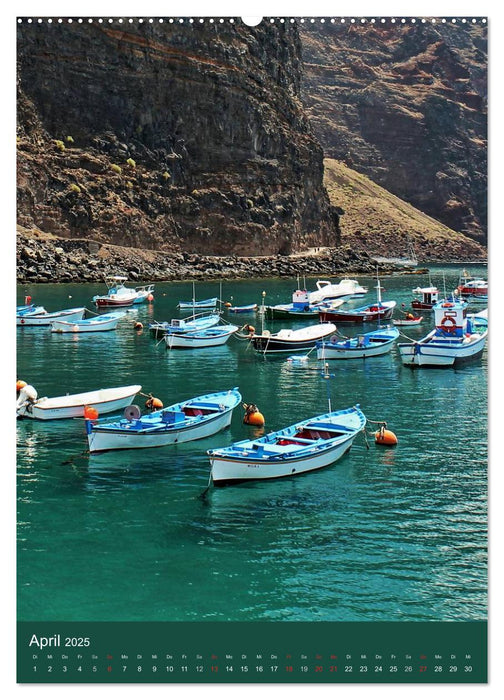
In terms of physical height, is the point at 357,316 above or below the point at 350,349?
above

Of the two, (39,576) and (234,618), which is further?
(39,576)

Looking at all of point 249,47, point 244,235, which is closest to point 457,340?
point 244,235

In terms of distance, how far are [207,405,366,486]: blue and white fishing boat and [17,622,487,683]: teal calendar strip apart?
58.8 feet

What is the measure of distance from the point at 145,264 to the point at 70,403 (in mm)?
116957

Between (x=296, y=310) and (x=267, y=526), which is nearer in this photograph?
(x=267, y=526)

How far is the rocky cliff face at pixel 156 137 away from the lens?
167375 mm

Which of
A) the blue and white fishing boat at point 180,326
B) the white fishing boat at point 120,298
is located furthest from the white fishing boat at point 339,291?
the blue and white fishing boat at point 180,326

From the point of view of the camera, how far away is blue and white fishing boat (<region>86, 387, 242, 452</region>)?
39.3m

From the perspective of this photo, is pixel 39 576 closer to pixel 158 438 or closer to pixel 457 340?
pixel 158 438

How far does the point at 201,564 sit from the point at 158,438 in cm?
1422

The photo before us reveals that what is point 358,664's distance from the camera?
1547cm

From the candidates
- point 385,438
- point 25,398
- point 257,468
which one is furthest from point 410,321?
point 257,468

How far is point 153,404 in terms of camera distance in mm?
48969

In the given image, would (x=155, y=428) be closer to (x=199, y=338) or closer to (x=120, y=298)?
(x=199, y=338)
